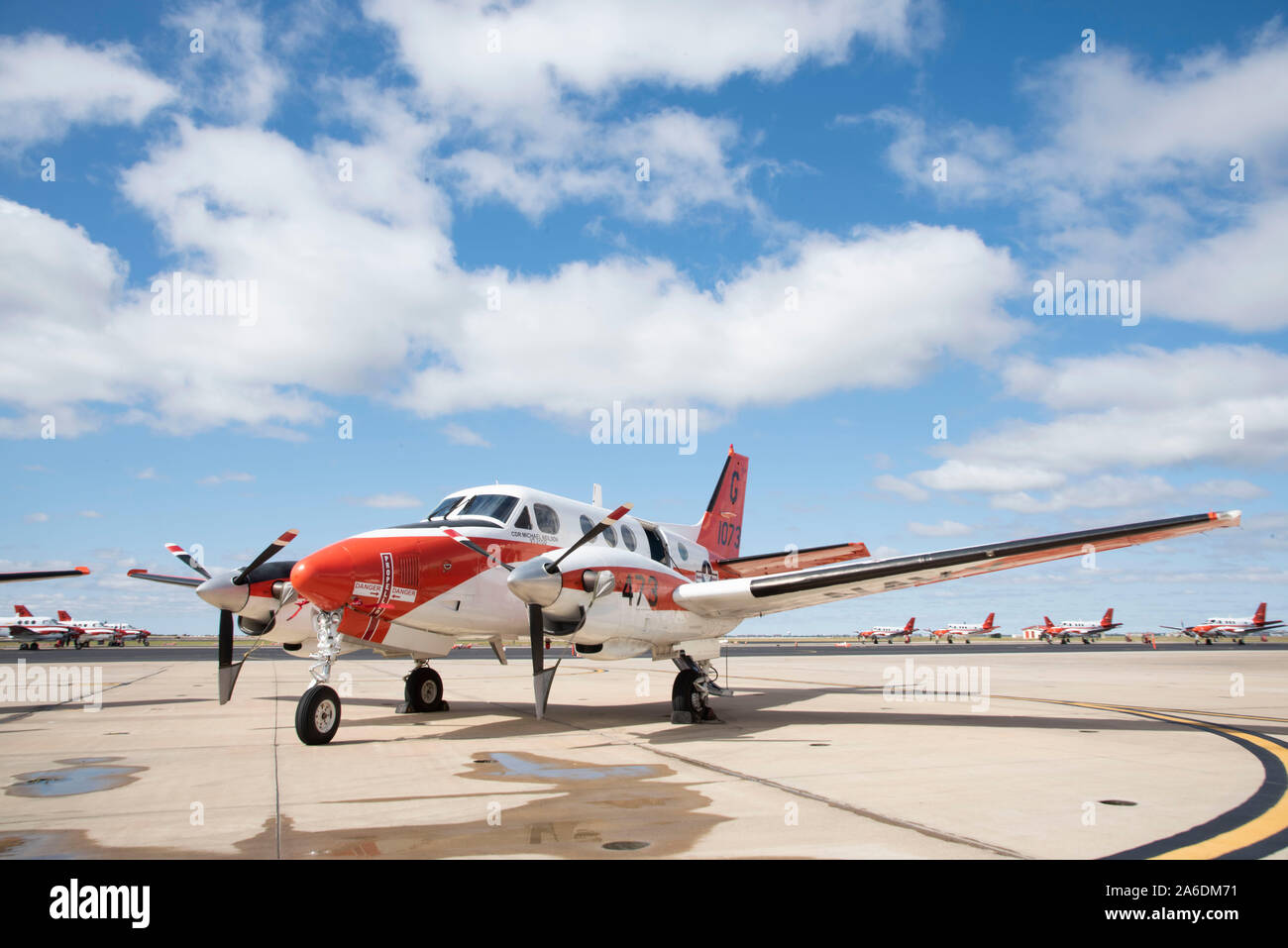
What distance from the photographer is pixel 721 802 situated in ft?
22.2

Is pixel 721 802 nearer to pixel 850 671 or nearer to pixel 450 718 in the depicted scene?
pixel 450 718

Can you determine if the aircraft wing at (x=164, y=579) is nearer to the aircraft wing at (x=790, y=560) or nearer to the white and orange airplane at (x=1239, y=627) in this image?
the aircraft wing at (x=790, y=560)

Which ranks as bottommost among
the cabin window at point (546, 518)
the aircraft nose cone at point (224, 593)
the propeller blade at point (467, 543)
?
the aircraft nose cone at point (224, 593)

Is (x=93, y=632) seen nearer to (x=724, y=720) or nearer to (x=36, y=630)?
(x=36, y=630)

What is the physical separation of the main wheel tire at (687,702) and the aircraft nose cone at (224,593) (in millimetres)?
7448

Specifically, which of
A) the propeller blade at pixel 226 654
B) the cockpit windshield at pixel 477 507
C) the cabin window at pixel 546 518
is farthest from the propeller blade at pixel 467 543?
the propeller blade at pixel 226 654

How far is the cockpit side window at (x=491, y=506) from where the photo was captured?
12773 millimetres

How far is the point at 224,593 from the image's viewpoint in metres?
12.9

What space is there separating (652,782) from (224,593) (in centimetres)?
873

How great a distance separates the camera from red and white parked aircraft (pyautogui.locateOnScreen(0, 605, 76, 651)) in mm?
61925

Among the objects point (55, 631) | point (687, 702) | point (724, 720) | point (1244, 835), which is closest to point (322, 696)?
point (687, 702)
